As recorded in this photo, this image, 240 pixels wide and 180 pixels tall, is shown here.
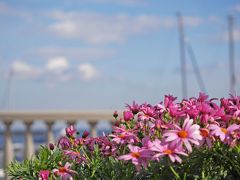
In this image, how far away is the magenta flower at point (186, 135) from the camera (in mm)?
1898

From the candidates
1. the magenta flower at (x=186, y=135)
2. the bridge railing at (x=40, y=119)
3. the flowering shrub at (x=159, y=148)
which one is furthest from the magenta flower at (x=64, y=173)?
the bridge railing at (x=40, y=119)

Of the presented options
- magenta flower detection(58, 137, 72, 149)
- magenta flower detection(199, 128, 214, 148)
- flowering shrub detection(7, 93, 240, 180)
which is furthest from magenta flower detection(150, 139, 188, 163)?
magenta flower detection(58, 137, 72, 149)

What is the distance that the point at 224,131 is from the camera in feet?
6.48

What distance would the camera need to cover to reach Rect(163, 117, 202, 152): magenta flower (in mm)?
1898

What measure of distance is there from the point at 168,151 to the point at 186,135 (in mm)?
85

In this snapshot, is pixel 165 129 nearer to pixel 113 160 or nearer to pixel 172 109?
pixel 172 109

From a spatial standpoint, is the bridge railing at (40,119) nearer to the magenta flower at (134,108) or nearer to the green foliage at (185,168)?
the magenta flower at (134,108)

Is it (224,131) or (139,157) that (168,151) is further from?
(224,131)

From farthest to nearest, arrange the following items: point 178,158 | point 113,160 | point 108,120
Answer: point 108,120, point 113,160, point 178,158

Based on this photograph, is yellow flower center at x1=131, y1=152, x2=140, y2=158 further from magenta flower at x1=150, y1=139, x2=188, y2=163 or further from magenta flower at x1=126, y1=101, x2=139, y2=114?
magenta flower at x1=126, y1=101, x2=139, y2=114

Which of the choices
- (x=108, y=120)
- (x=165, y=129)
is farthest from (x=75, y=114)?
(x=165, y=129)

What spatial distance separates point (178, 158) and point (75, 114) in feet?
16.6

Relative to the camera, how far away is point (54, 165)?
2463 millimetres

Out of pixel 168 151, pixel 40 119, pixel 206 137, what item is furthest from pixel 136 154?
pixel 40 119
